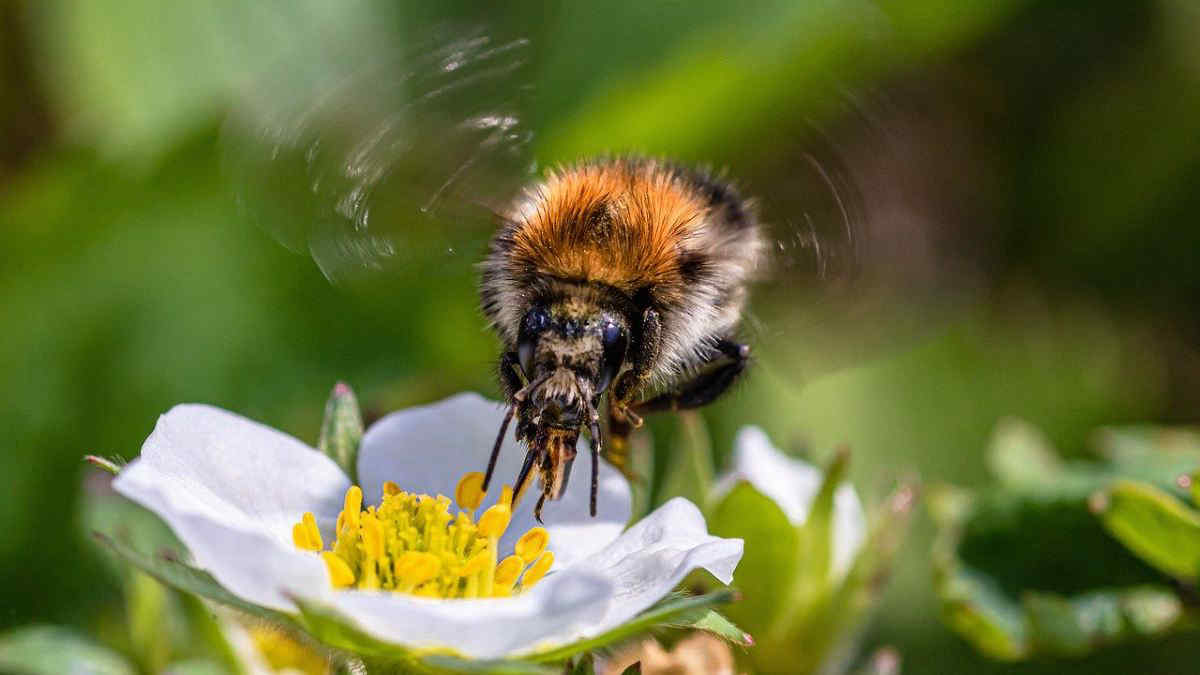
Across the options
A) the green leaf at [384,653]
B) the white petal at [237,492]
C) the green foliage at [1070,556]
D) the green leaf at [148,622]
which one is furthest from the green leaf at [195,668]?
the green foliage at [1070,556]

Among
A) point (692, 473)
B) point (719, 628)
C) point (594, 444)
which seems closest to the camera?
point (719, 628)

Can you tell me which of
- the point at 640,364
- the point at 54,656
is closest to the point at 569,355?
the point at 640,364

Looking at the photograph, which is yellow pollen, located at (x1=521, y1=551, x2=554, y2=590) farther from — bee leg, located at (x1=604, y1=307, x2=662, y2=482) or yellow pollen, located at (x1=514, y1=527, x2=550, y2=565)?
bee leg, located at (x1=604, y1=307, x2=662, y2=482)

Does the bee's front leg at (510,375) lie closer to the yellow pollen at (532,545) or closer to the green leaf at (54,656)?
the yellow pollen at (532,545)

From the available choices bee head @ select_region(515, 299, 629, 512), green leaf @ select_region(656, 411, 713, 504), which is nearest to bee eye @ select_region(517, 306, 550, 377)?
bee head @ select_region(515, 299, 629, 512)

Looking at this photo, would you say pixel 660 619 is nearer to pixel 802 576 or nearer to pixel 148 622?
pixel 802 576

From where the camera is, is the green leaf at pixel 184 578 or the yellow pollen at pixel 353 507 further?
the yellow pollen at pixel 353 507

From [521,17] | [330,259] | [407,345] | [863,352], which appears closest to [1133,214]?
[863,352]
